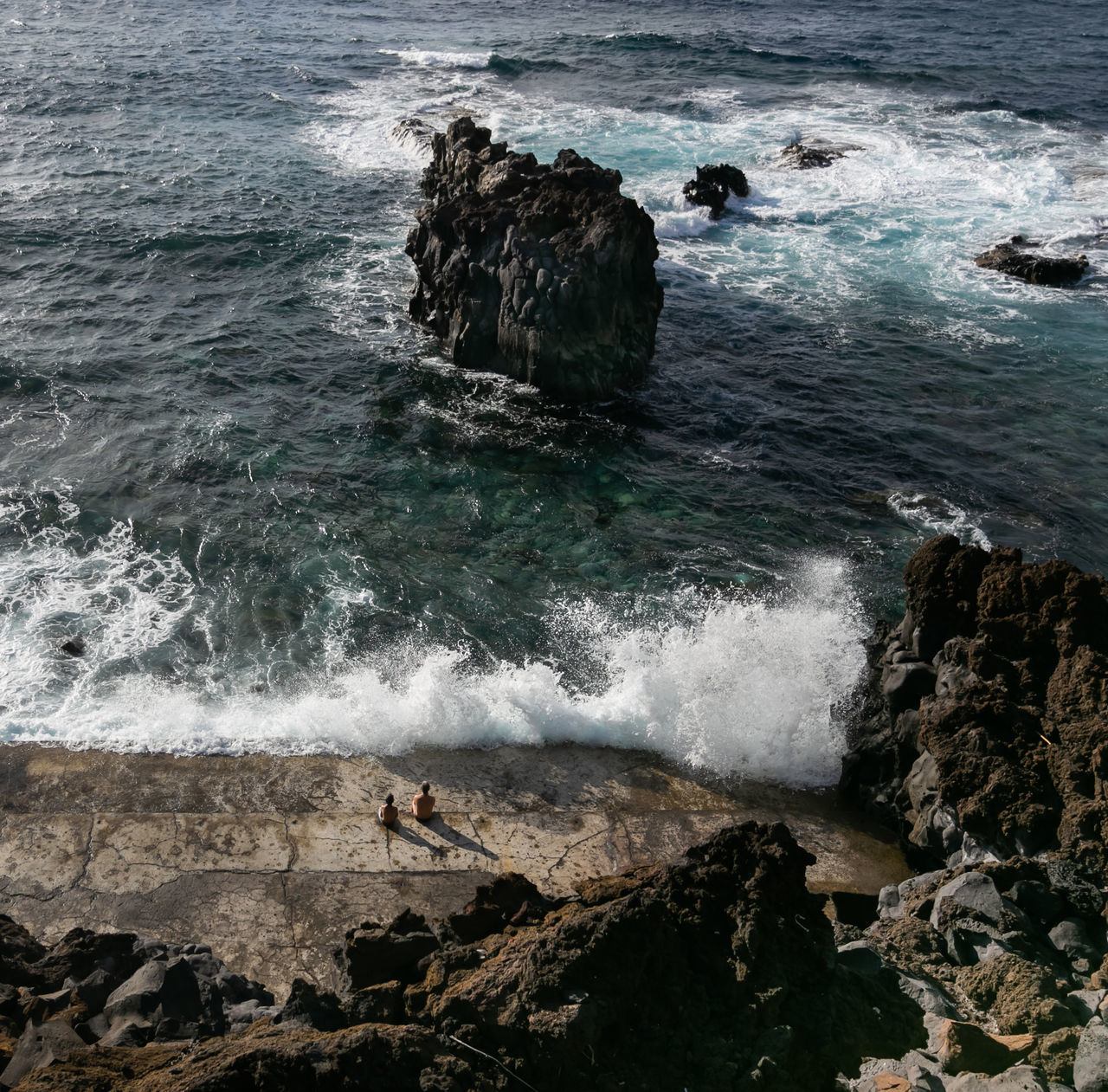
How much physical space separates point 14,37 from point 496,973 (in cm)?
6085

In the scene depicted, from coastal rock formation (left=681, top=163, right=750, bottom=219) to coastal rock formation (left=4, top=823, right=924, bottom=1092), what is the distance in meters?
30.8

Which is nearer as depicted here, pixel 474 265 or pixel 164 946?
pixel 164 946

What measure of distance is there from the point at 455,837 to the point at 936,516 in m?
13.1

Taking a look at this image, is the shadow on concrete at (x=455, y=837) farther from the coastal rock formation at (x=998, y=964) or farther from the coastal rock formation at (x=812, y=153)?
the coastal rock formation at (x=812, y=153)

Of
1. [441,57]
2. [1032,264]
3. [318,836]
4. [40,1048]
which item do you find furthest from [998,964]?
[441,57]

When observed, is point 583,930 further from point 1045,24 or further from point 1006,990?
point 1045,24

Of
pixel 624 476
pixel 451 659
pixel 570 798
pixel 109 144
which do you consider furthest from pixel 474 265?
pixel 109 144

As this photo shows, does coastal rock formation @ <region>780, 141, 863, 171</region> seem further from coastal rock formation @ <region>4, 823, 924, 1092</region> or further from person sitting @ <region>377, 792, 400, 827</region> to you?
coastal rock formation @ <region>4, 823, 924, 1092</region>

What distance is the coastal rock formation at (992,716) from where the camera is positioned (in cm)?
1182

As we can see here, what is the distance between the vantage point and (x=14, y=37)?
2079 inches

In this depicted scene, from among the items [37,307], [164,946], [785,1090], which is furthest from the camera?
[37,307]

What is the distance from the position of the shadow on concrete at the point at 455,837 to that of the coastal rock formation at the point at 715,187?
2800cm

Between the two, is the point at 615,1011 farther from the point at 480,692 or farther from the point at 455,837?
the point at 480,692

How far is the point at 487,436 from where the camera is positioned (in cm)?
2314
